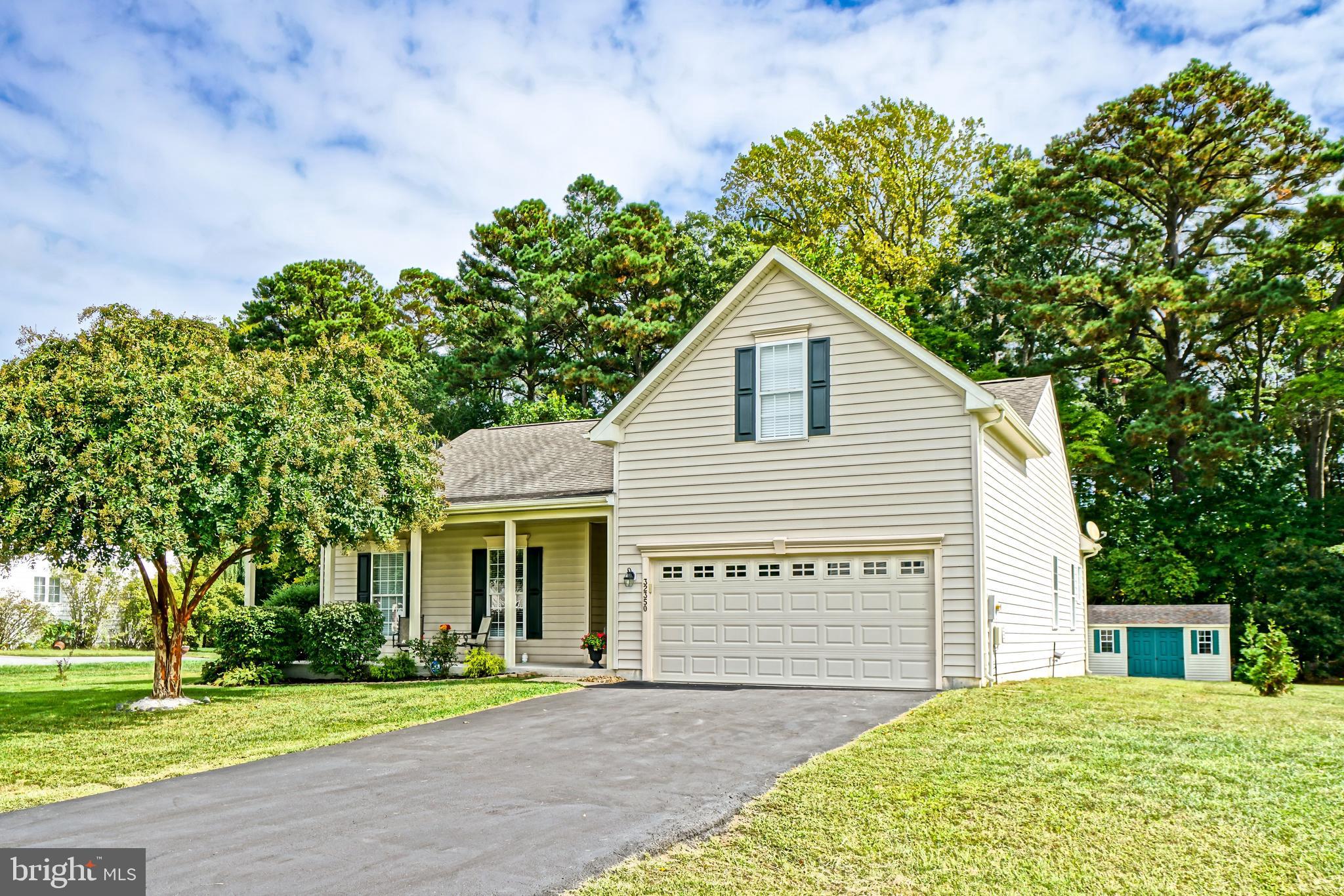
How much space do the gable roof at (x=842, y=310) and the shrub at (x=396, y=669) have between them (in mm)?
5514

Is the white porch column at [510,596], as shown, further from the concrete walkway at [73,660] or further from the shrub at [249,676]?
the concrete walkway at [73,660]

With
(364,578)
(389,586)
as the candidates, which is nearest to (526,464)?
(389,586)

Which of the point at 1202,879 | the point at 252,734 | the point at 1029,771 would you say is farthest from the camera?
the point at 252,734

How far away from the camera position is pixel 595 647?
18.7m

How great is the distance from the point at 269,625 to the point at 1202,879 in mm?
17064

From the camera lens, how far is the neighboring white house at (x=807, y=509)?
15141 mm

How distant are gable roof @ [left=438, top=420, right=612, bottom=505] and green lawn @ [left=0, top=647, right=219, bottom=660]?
37.7 feet

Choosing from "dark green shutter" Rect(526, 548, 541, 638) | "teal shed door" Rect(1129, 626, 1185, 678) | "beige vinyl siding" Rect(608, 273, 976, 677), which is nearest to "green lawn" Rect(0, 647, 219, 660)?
"dark green shutter" Rect(526, 548, 541, 638)

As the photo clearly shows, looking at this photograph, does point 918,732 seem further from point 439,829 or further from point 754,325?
point 754,325

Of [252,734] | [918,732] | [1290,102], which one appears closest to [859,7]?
[918,732]

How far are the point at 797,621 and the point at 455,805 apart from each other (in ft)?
29.0

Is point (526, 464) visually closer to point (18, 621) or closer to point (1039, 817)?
point (1039, 817)

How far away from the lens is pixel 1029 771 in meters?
8.54

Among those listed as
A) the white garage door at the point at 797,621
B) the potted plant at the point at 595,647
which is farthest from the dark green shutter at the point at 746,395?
the potted plant at the point at 595,647
